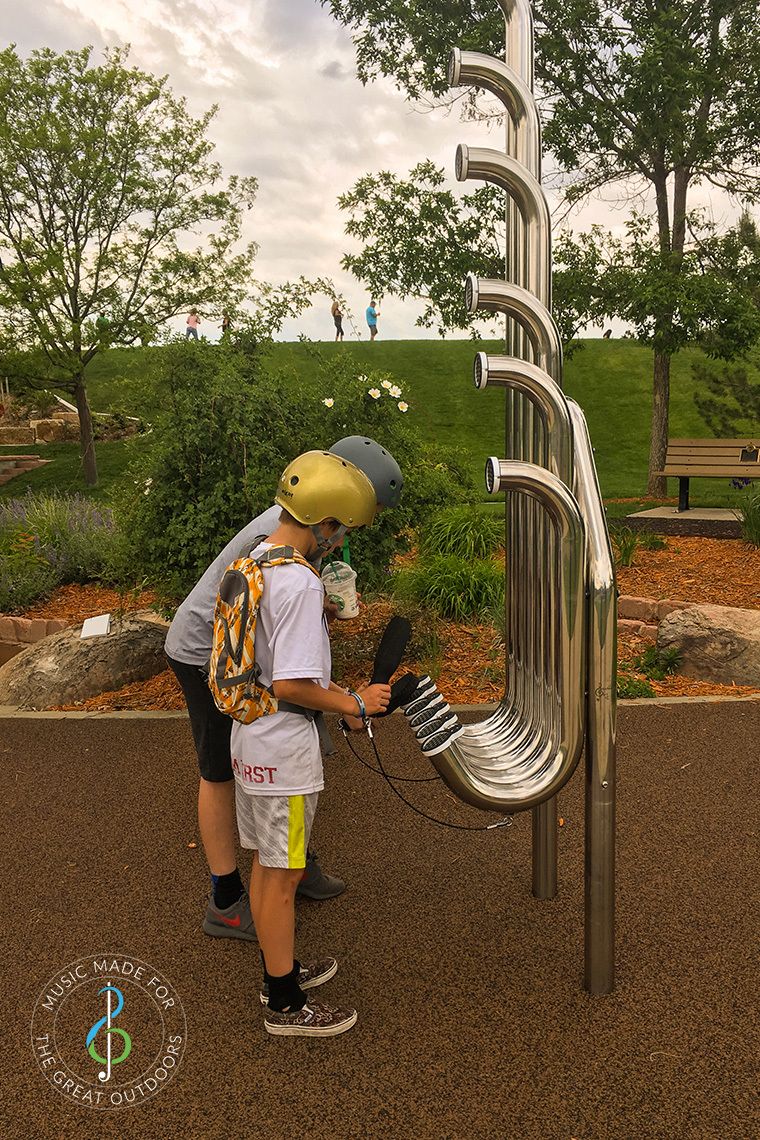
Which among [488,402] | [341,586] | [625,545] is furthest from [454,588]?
[488,402]

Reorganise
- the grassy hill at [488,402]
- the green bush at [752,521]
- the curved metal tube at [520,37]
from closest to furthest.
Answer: the curved metal tube at [520,37], the green bush at [752,521], the grassy hill at [488,402]

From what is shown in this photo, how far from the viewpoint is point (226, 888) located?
10.2 feet

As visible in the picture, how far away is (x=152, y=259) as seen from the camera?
17.4 metres

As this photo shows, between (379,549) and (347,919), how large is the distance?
120 inches

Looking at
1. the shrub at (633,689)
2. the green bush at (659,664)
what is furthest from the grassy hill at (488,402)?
the shrub at (633,689)

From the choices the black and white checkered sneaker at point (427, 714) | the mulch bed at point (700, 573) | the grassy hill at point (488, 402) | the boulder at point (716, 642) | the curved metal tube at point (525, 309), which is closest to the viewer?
the black and white checkered sneaker at point (427, 714)

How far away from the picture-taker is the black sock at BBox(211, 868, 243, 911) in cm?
309

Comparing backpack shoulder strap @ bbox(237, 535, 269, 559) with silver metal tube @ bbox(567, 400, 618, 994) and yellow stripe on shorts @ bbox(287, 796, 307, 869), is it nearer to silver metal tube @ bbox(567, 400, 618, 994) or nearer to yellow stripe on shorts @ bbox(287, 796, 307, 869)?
yellow stripe on shorts @ bbox(287, 796, 307, 869)

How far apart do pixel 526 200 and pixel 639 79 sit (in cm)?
909

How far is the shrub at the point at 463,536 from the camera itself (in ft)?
27.9

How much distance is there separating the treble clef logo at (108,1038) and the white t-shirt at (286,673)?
0.79 meters

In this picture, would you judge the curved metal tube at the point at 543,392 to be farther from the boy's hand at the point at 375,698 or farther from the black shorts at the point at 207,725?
the black shorts at the point at 207,725

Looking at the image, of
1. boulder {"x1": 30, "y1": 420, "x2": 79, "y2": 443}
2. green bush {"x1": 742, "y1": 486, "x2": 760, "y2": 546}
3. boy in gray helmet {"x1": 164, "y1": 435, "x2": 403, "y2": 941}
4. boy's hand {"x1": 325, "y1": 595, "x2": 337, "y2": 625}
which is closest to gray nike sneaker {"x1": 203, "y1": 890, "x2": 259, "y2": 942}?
boy in gray helmet {"x1": 164, "y1": 435, "x2": 403, "y2": 941}

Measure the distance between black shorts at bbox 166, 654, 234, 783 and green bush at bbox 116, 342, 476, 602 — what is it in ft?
8.11
